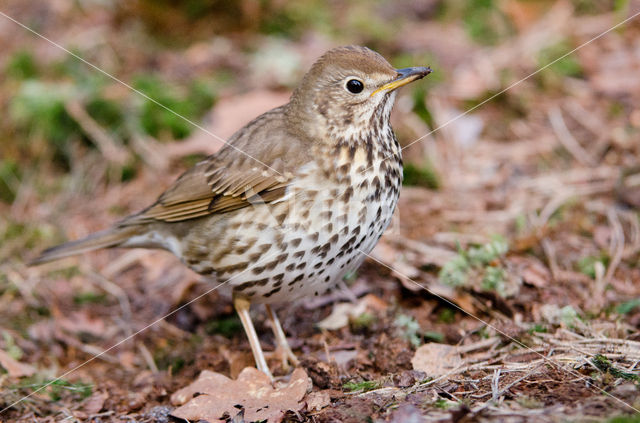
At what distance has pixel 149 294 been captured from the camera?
4488 mm

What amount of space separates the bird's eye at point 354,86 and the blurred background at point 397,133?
103cm

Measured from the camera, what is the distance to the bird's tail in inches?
155

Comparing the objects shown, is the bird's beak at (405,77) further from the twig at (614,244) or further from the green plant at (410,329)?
the twig at (614,244)

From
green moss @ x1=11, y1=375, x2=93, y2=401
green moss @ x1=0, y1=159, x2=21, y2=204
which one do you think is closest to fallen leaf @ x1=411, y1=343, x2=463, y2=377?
green moss @ x1=11, y1=375, x2=93, y2=401

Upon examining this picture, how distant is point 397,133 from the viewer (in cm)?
516

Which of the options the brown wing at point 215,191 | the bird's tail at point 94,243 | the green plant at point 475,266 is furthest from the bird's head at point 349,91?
the bird's tail at point 94,243

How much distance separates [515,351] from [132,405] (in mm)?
1680

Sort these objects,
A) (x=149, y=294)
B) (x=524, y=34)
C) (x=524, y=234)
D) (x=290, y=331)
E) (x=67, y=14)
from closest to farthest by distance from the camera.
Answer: (x=290, y=331) → (x=524, y=234) → (x=149, y=294) → (x=524, y=34) → (x=67, y=14)

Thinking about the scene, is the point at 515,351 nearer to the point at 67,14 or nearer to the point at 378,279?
the point at 378,279

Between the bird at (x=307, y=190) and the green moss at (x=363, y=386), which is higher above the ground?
the bird at (x=307, y=190)

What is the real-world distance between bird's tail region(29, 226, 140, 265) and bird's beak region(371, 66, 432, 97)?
1.66 meters

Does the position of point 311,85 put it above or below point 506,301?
above

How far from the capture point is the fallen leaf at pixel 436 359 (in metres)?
2.97

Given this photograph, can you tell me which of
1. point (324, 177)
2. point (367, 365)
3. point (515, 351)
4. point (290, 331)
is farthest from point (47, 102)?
point (515, 351)
